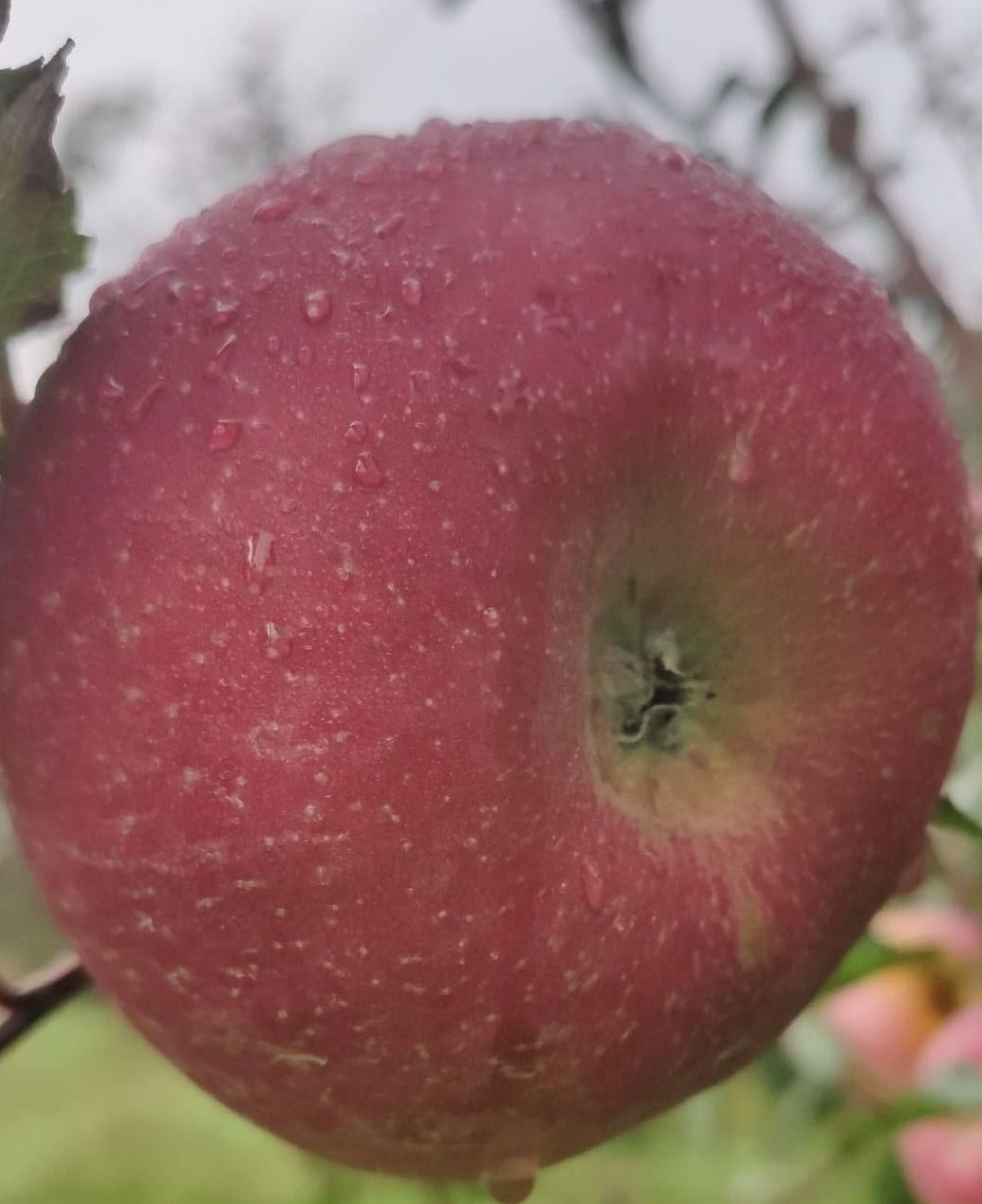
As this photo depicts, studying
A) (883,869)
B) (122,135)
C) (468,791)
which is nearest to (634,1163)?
(883,869)

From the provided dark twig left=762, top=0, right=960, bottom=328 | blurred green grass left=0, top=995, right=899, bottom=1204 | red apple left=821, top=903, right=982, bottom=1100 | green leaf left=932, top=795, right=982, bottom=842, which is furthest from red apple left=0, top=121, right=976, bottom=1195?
dark twig left=762, top=0, right=960, bottom=328

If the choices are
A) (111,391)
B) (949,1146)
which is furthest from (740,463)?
(949,1146)

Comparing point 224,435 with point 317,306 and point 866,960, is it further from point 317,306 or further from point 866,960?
point 866,960

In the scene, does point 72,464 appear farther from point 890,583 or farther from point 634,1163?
point 634,1163

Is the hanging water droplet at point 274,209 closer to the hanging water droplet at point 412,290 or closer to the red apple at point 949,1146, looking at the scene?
the hanging water droplet at point 412,290

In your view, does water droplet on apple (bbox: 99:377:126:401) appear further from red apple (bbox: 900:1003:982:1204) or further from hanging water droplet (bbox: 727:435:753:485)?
red apple (bbox: 900:1003:982:1204)

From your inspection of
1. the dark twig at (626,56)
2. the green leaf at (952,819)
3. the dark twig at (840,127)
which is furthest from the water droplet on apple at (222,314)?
the dark twig at (840,127)

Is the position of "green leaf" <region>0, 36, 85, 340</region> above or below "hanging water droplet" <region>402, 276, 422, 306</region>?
above
